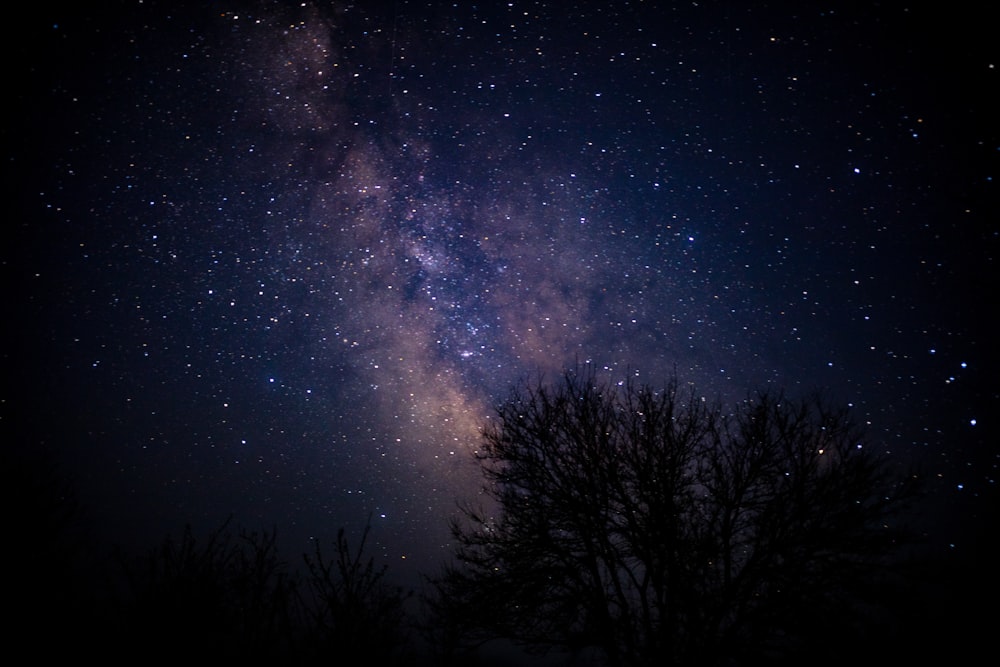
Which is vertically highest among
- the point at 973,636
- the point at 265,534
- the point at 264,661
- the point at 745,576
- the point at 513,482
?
the point at 513,482

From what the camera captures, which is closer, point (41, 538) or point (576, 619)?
point (576, 619)

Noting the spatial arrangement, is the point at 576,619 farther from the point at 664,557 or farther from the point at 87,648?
the point at 87,648

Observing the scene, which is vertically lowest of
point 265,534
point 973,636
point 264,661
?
point 973,636

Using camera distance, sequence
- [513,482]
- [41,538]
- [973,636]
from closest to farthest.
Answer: [513,482], [41,538], [973,636]

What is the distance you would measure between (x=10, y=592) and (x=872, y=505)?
22231 millimetres

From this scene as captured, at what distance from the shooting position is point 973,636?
21.2 metres

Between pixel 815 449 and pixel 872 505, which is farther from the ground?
pixel 815 449

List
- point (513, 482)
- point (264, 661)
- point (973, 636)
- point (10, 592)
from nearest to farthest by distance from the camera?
1. point (264, 661)
2. point (513, 482)
3. point (10, 592)
4. point (973, 636)

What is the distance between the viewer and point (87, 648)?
823 centimetres

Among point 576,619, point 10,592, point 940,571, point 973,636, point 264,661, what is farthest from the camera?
point 973,636

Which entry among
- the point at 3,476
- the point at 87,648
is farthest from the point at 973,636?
the point at 3,476

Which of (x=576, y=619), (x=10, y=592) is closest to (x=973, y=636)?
(x=576, y=619)

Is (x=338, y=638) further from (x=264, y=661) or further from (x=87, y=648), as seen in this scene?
(x=87, y=648)

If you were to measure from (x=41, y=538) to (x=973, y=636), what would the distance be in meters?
40.0
